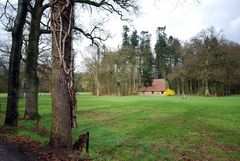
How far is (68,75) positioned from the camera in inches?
346

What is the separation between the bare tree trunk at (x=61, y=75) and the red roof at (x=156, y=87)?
10569 centimetres

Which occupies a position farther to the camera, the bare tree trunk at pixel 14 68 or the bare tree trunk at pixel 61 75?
the bare tree trunk at pixel 14 68

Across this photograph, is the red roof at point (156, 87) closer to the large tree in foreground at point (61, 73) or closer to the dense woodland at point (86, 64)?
the dense woodland at point (86, 64)

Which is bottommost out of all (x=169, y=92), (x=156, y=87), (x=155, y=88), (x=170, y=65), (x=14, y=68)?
(x=169, y=92)

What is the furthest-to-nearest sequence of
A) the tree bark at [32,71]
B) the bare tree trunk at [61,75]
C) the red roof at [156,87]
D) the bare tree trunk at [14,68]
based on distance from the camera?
1. the red roof at [156,87]
2. the tree bark at [32,71]
3. the bare tree trunk at [14,68]
4. the bare tree trunk at [61,75]

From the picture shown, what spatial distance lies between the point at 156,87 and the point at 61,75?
108m

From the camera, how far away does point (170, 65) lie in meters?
122

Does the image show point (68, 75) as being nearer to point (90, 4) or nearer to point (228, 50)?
point (90, 4)

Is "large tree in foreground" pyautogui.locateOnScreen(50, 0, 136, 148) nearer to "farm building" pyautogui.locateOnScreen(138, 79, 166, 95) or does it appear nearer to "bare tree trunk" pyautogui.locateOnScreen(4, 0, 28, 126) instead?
"bare tree trunk" pyautogui.locateOnScreen(4, 0, 28, 126)

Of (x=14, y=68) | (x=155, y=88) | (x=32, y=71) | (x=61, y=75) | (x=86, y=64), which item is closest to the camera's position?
(x=61, y=75)

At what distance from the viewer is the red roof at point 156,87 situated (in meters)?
114

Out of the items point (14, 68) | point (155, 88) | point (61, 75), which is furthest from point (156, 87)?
point (61, 75)

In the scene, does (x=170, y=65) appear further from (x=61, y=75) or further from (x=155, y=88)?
(x=61, y=75)

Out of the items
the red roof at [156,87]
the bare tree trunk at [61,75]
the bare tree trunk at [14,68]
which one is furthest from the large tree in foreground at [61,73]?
the red roof at [156,87]
